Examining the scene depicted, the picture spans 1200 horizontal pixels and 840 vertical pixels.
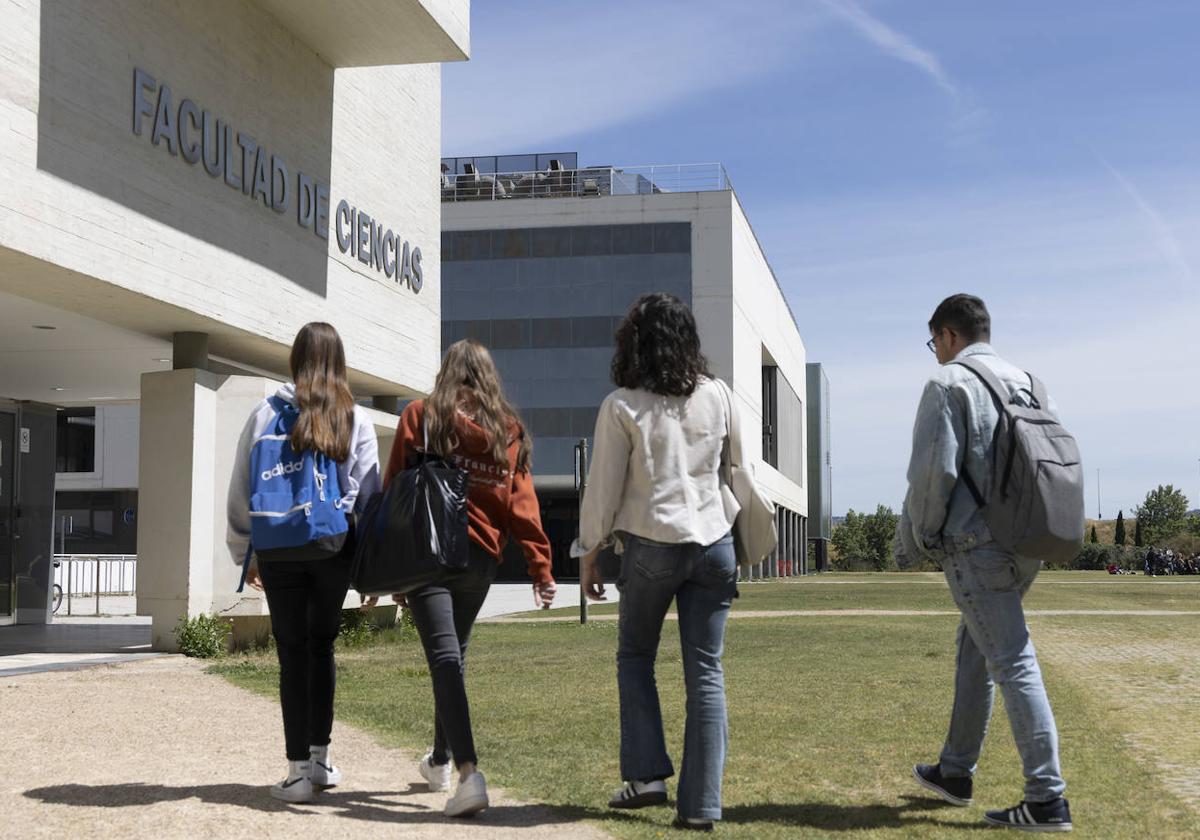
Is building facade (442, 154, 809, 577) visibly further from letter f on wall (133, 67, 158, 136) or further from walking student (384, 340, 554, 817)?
walking student (384, 340, 554, 817)

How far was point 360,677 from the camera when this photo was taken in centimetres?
1127

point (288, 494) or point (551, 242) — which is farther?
point (551, 242)

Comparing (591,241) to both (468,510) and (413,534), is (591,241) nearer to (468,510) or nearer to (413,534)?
(468,510)

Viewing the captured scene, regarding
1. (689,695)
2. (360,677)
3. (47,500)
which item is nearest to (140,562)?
(360,677)

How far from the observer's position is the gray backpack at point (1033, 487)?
16.6 ft

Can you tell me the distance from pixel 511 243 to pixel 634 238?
474 centimetres

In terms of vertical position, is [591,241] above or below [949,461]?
above

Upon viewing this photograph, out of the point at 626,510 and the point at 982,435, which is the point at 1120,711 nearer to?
the point at 982,435

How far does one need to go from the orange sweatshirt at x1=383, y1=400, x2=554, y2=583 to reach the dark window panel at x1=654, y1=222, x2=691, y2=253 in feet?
149

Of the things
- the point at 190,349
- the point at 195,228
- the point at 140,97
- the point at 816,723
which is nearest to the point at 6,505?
the point at 190,349

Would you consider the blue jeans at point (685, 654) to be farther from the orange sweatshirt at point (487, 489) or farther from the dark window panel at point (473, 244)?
the dark window panel at point (473, 244)

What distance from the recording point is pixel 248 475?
5.65 meters

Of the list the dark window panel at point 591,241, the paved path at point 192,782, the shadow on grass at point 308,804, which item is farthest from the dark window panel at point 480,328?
the shadow on grass at point 308,804

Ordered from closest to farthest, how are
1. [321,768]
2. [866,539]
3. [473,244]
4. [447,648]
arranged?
[447,648] → [321,768] → [473,244] → [866,539]
